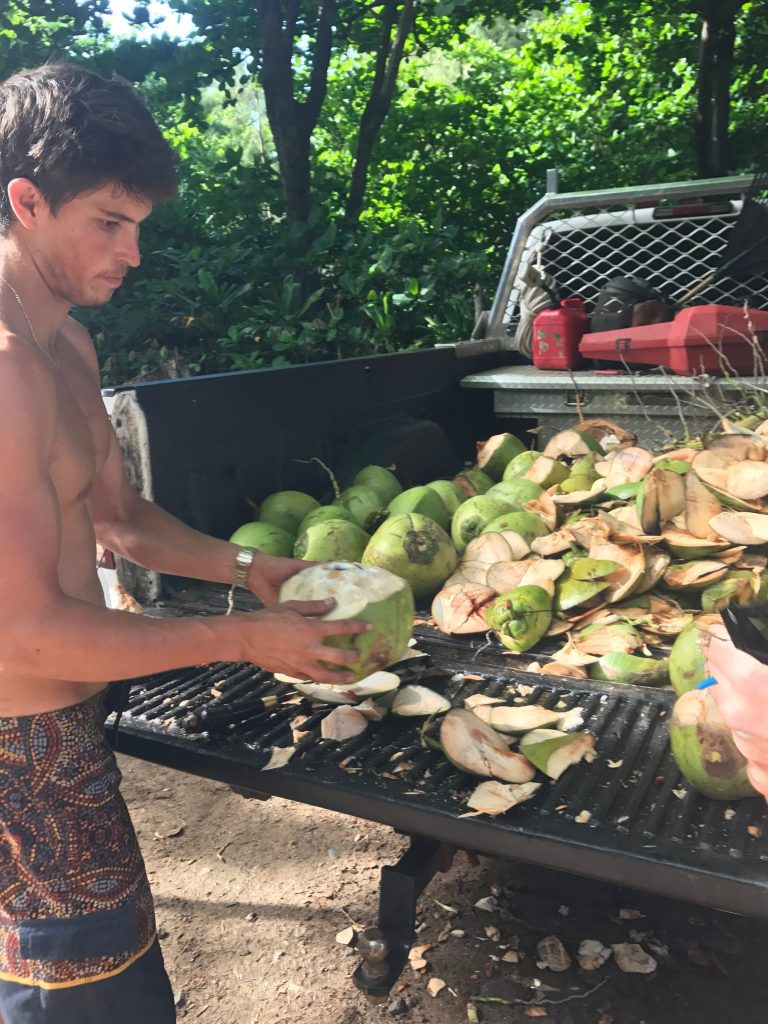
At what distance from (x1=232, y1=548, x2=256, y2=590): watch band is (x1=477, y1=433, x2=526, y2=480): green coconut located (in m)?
1.59

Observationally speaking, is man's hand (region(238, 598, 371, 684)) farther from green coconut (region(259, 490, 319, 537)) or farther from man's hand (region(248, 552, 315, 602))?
green coconut (region(259, 490, 319, 537))

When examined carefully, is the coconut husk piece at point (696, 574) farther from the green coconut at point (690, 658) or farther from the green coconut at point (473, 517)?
the green coconut at point (473, 517)

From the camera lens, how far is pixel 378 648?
6.01 ft

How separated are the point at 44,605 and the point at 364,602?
25.9 inches

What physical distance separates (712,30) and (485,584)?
25.2ft

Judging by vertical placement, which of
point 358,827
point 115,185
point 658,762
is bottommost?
point 358,827

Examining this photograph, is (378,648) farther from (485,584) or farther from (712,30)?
(712,30)

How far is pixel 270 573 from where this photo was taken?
6.64ft

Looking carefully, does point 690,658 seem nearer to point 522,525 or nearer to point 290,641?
point 290,641

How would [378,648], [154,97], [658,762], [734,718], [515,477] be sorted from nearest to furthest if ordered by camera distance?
[734,718], [658,762], [378,648], [515,477], [154,97]

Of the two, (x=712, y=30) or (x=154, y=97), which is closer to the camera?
(x=154, y=97)

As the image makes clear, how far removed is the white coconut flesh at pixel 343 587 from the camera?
1790 mm

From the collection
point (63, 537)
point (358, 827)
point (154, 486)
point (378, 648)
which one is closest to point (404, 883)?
point (378, 648)

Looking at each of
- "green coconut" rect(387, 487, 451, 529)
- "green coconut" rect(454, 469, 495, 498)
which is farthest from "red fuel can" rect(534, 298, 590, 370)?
"green coconut" rect(387, 487, 451, 529)
